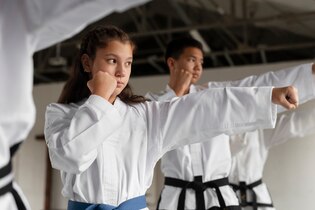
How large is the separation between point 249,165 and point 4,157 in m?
1.46

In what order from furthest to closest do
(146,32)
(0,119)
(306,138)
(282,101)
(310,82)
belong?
(146,32), (306,138), (310,82), (282,101), (0,119)

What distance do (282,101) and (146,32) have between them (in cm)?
237

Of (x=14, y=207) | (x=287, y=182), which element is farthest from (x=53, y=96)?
(x=14, y=207)

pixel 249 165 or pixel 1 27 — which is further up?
pixel 1 27

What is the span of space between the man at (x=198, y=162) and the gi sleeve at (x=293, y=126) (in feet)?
1.14

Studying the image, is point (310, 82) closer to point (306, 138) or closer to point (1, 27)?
point (306, 138)

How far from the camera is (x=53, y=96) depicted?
8.02 ft

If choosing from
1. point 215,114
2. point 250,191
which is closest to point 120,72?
point 215,114

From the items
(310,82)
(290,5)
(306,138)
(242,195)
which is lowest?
(242,195)

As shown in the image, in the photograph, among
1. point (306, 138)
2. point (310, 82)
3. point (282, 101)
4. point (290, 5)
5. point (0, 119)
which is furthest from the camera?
point (290, 5)

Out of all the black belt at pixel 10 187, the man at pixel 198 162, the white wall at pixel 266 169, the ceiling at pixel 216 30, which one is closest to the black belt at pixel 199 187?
the man at pixel 198 162

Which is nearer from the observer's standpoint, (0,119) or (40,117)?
(0,119)

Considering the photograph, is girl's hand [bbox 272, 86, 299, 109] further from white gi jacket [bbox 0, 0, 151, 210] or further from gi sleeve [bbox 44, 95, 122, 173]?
white gi jacket [bbox 0, 0, 151, 210]

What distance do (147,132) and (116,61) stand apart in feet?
0.67
